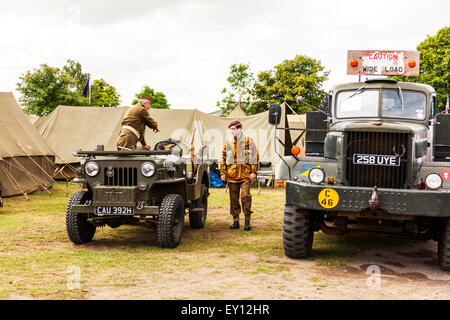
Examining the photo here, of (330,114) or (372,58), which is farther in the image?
(372,58)

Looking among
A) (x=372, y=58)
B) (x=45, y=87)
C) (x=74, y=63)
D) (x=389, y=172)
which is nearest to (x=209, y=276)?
(x=389, y=172)

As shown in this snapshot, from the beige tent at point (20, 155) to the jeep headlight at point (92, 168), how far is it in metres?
6.43

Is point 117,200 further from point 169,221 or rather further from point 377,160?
point 377,160

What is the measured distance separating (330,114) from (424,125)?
1232 millimetres

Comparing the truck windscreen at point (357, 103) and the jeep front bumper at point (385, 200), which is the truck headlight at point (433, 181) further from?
the truck windscreen at point (357, 103)

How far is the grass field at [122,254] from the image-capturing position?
4457 millimetres

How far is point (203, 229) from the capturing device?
7.78m

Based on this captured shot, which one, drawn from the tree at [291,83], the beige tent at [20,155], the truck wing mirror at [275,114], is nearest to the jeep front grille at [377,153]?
the truck wing mirror at [275,114]

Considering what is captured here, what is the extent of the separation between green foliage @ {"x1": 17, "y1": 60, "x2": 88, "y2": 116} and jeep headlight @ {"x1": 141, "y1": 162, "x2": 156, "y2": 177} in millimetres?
28547

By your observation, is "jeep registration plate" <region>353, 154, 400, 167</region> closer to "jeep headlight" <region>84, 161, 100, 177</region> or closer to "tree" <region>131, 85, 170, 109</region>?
"jeep headlight" <region>84, 161, 100, 177</region>

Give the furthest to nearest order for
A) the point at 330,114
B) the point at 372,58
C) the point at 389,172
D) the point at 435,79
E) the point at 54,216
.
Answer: the point at 435,79 → the point at 54,216 → the point at 372,58 → the point at 330,114 → the point at 389,172

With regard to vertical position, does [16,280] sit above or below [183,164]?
below

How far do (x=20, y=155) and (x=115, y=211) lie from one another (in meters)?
7.50

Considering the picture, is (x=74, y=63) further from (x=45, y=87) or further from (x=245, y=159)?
(x=245, y=159)
